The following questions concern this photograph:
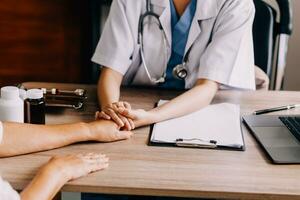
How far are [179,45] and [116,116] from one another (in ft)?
1.49

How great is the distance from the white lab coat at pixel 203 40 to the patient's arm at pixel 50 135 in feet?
1.38

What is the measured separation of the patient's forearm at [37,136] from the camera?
1.20 m

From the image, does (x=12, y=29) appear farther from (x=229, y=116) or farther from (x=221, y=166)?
(x=221, y=166)

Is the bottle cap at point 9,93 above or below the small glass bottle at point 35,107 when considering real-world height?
above

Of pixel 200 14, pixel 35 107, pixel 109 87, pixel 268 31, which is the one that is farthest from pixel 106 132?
pixel 268 31

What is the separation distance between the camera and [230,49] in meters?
1.67

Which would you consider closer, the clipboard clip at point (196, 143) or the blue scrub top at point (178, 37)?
the clipboard clip at point (196, 143)

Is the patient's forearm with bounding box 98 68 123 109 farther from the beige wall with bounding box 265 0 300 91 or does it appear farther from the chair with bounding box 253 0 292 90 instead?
the beige wall with bounding box 265 0 300 91

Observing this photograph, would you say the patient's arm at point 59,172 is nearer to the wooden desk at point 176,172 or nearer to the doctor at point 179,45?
the wooden desk at point 176,172

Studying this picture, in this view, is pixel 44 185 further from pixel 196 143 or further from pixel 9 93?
pixel 196 143

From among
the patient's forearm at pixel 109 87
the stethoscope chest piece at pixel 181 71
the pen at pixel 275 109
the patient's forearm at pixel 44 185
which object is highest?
the stethoscope chest piece at pixel 181 71

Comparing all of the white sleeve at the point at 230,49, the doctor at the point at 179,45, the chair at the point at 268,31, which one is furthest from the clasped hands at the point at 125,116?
the chair at the point at 268,31

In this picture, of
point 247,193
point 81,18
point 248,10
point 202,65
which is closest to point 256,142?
point 247,193

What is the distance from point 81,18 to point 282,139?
1379 millimetres
